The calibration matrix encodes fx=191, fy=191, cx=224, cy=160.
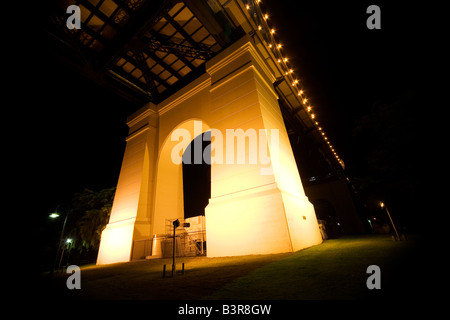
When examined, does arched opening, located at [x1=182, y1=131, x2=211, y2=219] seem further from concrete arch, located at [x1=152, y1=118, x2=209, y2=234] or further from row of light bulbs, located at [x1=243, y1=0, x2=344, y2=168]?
row of light bulbs, located at [x1=243, y1=0, x2=344, y2=168]

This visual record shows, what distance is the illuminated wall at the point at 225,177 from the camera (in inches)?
238

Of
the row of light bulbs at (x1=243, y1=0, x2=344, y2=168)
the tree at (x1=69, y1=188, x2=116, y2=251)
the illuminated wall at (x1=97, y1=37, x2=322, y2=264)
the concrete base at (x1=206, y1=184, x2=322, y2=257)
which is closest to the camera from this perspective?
the concrete base at (x1=206, y1=184, x2=322, y2=257)

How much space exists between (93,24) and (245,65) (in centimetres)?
918

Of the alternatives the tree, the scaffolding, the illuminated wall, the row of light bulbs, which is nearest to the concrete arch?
the illuminated wall

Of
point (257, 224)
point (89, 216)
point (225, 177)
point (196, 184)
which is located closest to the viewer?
point (257, 224)

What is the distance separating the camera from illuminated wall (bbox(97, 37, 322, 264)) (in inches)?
238

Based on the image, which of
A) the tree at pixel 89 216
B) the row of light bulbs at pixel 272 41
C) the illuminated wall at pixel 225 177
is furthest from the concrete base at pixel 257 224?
the tree at pixel 89 216

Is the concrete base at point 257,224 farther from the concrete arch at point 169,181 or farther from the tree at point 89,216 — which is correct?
the tree at point 89,216

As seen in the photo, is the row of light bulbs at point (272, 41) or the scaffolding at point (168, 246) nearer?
the row of light bulbs at point (272, 41)

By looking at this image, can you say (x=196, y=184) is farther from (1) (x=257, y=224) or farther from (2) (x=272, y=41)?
(1) (x=257, y=224)

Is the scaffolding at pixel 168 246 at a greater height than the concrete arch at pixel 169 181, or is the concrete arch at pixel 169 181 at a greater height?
the concrete arch at pixel 169 181

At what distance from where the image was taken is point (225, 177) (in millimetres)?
7516

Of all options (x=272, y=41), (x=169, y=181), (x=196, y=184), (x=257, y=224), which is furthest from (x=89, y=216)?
(x=272, y=41)

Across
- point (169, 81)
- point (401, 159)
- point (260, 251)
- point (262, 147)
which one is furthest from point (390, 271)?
point (169, 81)
